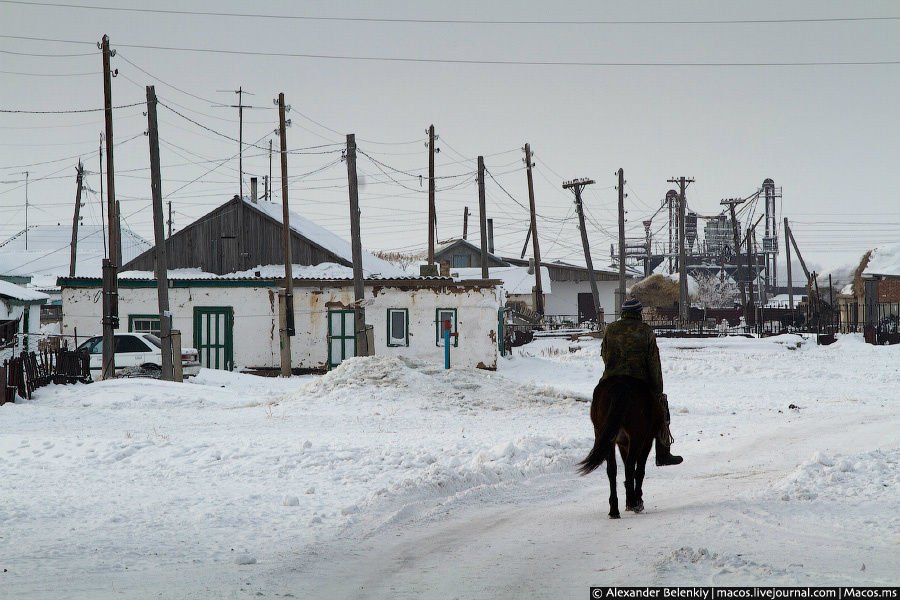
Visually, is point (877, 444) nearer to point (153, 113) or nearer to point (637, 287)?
point (153, 113)

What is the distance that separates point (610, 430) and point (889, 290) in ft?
153

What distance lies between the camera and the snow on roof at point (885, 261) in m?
47.2

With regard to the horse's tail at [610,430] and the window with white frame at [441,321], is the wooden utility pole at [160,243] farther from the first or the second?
the horse's tail at [610,430]

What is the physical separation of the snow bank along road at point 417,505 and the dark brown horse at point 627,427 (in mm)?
354

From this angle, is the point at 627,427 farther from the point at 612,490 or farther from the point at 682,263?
the point at 682,263

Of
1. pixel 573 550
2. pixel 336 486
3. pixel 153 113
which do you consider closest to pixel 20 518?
pixel 336 486

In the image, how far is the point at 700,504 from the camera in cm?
765

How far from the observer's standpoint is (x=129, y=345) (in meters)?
25.4

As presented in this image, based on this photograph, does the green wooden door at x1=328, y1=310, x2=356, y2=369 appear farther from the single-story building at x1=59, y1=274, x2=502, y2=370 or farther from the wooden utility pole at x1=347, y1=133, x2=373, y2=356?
the wooden utility pole at x1=347, y1=133, x2=373, y2=356

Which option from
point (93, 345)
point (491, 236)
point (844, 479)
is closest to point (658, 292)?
point (491, 236)

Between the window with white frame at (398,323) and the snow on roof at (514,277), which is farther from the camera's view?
the snow on roof at (514,277)

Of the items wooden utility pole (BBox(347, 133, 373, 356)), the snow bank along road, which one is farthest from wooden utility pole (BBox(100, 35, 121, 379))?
wooden utility pole (BBox(347, 133, 373, 356))

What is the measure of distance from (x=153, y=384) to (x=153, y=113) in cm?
933

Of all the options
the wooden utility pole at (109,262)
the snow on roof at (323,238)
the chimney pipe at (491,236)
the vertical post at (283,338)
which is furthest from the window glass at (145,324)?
the chimney pipe at (491,236)
